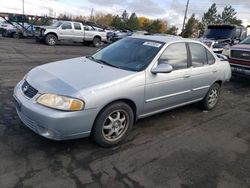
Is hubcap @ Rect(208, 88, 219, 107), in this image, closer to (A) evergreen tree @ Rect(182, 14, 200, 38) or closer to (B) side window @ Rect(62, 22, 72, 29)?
(B) side window @ Rect(62, 22, 72, 29)

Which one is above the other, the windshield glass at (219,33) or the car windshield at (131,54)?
the windshield glass at (219,33)

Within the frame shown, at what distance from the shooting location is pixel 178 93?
Result: 4.73 metres

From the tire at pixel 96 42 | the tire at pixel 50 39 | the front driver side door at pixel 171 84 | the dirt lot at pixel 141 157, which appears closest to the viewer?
the dirt lot at pixel 141 157

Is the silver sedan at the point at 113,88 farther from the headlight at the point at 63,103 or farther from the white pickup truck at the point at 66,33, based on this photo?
the white pickup truck at the point at 66,33

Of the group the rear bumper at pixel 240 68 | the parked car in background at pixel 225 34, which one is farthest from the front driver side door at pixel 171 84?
the parked car in background at pixel 225 34

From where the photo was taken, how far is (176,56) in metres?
4.71

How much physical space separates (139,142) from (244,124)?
2.44 m

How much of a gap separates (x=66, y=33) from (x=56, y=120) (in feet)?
54.6

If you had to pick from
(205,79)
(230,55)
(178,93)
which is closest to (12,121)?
(178,93)

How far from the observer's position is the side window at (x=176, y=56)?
4.50 metres

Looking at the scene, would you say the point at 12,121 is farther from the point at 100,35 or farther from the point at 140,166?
the point at 100,35

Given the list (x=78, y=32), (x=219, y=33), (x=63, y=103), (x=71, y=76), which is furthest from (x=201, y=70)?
(x=78, y=32)

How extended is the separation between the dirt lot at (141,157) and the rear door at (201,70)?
2.17 ft

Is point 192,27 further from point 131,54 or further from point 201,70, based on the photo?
point 131,54
